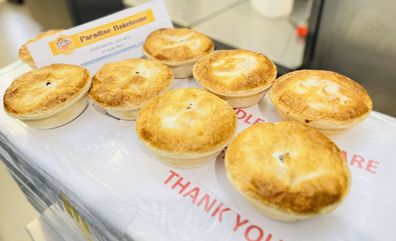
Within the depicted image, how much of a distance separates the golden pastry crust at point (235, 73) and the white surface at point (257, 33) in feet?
3.21

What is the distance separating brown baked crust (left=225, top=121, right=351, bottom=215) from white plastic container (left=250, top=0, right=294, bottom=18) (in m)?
1.84

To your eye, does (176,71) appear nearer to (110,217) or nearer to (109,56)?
(109,56)

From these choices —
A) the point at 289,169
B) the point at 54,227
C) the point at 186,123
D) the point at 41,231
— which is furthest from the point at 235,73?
the point at 41,231

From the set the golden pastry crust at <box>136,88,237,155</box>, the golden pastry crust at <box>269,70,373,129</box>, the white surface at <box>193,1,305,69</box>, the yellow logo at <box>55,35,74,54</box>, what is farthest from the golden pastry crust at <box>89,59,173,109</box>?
the white surface at <box>193,1,305,69</box>

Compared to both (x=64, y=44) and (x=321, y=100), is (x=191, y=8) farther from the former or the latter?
(x=321, y=100)

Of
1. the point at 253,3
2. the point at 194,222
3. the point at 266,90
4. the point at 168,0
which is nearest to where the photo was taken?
the point at 194,222

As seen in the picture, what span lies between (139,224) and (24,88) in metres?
0.60

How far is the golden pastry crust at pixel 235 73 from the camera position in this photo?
95 cm

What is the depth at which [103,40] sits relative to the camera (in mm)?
1158

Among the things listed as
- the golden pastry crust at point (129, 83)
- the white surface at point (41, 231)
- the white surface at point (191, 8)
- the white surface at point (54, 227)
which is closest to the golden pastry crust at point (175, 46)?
the golden pastry crust at point (129, 83)

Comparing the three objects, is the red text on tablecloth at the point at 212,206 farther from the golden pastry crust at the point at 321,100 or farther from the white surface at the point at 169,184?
the golden pastry crust at the point at 321,100

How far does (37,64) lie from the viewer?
3.58 feet

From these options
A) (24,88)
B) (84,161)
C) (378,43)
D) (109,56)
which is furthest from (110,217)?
(378,43)

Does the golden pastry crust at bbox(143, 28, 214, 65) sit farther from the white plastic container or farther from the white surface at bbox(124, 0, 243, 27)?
the white plastic container
